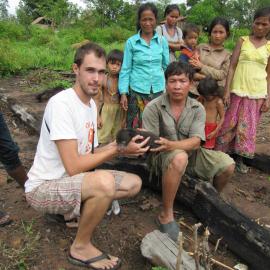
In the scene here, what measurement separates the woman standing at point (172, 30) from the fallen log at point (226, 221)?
1927 millimetres

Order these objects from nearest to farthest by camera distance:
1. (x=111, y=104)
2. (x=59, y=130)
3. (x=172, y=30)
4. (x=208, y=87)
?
(x=59, y=130)
(x=208, y=87)
(x=111, y=104)
(x=172, y=30)

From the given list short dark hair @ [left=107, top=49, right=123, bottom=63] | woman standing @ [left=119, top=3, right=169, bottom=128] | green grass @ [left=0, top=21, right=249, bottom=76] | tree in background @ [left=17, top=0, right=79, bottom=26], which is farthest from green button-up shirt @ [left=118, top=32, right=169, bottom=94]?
tree in background @ [left=17, top=0, right=79, bottom=26]

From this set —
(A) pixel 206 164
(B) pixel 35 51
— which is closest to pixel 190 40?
(A) pixel 206 164

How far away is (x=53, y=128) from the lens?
237 cm

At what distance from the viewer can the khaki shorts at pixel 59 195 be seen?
2.42m

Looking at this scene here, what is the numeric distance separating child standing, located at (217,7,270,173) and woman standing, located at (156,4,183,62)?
864 millimetres

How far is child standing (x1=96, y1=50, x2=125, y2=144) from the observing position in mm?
4464

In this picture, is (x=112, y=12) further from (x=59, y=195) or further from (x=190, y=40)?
→ (x=59, y=195)

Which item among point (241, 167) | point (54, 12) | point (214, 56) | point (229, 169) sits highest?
point (54, 12)

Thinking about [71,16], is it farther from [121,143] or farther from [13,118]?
[121,143]

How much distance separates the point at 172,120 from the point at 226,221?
3.28ft

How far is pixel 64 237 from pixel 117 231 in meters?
0.45

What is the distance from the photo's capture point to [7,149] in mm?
3150

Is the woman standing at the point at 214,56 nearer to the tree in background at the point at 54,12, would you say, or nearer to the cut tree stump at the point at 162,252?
the cut tree stump at the point at 162,252
